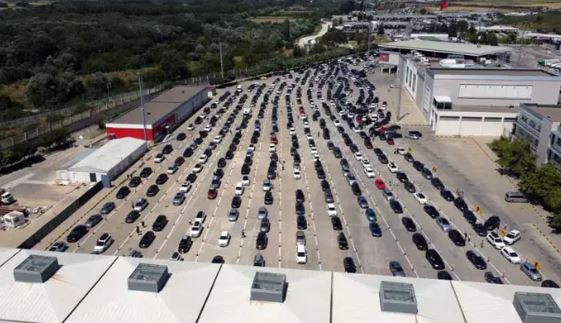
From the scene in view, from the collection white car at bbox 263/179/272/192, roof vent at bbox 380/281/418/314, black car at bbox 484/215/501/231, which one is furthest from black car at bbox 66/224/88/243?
black car at bbox 484/215/501/231

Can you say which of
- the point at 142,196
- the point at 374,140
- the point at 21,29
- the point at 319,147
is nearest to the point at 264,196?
the point at 142,196

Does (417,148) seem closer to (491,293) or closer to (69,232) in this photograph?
(491,293)

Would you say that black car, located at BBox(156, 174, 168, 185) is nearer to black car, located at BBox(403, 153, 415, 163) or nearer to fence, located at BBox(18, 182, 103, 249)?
fence, located at BBox(18, 182, 103, 249)

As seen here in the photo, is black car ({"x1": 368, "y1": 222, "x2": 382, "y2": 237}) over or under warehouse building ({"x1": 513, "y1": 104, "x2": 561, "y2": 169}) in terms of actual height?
under

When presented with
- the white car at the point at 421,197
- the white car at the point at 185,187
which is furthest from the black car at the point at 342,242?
the white car at the point at 185,187

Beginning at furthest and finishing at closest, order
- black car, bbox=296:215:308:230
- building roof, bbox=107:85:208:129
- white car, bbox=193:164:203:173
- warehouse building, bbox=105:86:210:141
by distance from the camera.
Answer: building roof, bbox=107:85:208:129 → warehouse building, bbox=105:86:210:141 → white car, bbox=193:164:203:173 → black car, bbox=296:215:308:230

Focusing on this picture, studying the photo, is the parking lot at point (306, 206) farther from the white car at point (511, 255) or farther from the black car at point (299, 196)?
the white car at point (511, 255)
